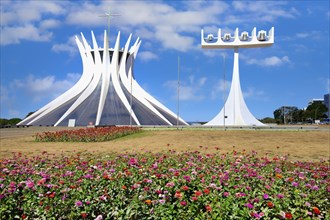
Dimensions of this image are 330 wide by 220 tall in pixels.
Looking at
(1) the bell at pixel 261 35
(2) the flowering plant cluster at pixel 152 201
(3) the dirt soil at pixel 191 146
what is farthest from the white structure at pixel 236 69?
(2) the flowering plant cluster at pixel 152 201

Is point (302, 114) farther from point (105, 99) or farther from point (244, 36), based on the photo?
point (105, 99)

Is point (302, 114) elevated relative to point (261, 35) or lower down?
lower down

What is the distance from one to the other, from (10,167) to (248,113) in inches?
1252

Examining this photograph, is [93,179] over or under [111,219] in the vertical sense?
over

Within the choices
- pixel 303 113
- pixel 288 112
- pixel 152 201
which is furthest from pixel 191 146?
pixel 288 112

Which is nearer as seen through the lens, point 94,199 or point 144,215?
point 144,215

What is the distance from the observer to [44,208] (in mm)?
3531

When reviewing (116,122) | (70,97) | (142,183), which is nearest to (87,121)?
(116,122)

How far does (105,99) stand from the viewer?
146ft

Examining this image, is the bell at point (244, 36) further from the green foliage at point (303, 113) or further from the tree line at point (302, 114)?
the green foliage at point (303, 113)

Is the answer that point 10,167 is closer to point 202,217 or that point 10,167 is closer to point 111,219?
point 111,219

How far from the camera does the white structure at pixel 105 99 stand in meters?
40.7

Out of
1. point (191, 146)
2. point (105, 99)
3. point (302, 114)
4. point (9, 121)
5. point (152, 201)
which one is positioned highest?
point (105, 99)

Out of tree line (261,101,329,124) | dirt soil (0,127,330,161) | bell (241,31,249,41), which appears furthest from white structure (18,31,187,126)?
tree line (261,101,329,124)
